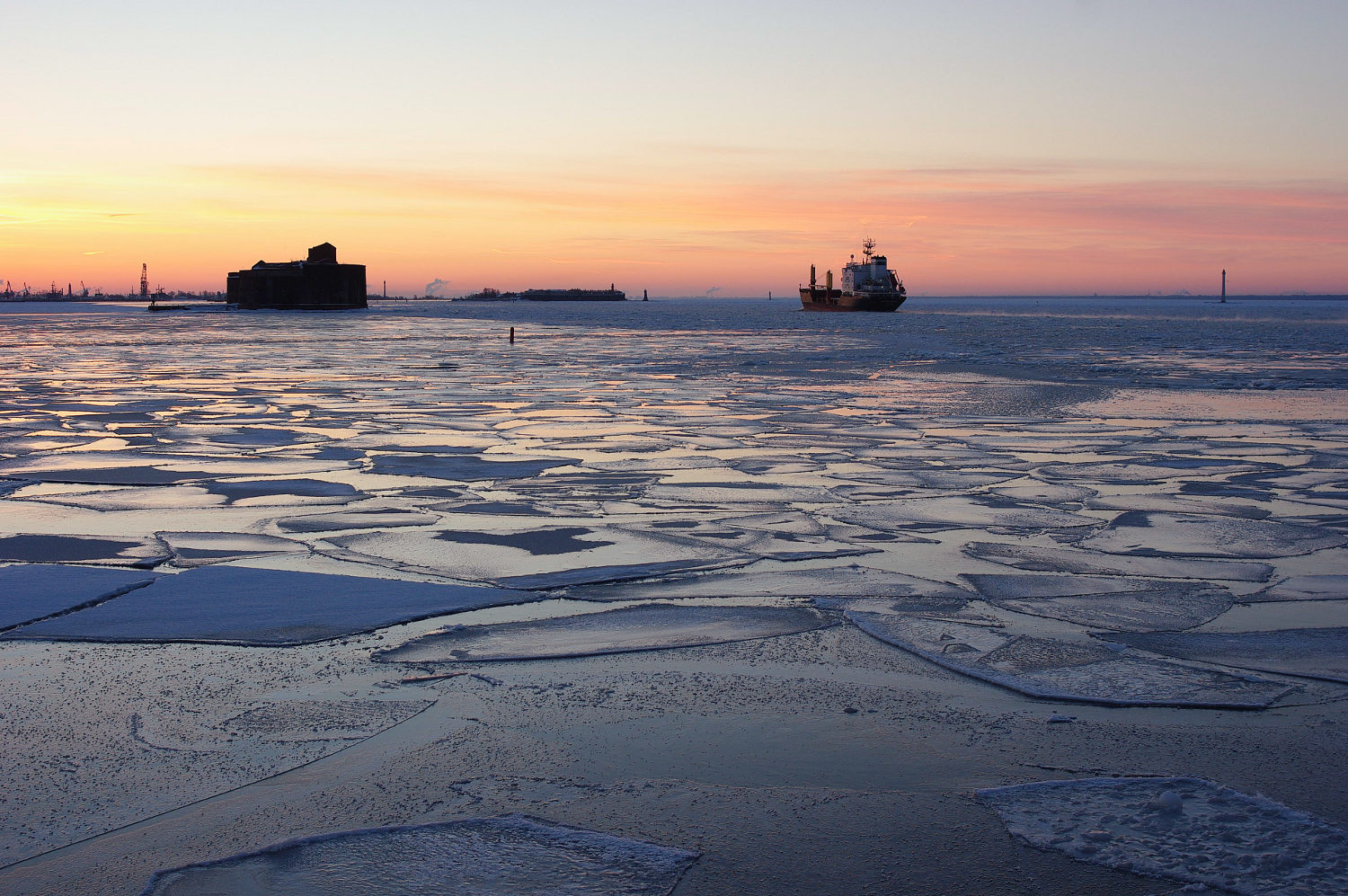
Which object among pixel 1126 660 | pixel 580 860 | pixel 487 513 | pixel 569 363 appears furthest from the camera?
pixel 569 363

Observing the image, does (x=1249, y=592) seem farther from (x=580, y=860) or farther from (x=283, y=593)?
(x=283, y=593)

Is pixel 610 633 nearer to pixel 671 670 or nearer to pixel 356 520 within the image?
pixel 671 670

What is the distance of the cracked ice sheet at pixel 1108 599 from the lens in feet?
12.7

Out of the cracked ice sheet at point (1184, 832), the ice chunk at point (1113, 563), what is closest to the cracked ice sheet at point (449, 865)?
the cracked ice sheet at point (1184, 832)

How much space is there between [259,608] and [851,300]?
252ft

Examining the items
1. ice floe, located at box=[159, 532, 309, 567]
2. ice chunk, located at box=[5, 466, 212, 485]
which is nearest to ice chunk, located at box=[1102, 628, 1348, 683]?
ice floe, located at box=[159, 532, 309, 567]

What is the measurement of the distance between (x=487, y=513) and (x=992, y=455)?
395 cm

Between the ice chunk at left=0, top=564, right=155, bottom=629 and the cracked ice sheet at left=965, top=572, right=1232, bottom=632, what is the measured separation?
3.23m

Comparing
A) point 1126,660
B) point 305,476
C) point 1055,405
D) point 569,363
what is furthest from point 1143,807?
point 569,363

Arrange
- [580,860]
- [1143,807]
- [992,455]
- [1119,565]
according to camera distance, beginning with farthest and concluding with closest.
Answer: [992,455]
[1119,565]
[1143,807]
[580,860]

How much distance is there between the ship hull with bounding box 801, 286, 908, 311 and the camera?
76.6 metres

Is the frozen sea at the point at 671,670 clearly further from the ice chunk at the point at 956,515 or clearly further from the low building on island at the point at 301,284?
the low building on island at the point at 301,284

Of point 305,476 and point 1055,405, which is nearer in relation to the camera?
point 305,476

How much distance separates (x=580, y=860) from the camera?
2.17 m
